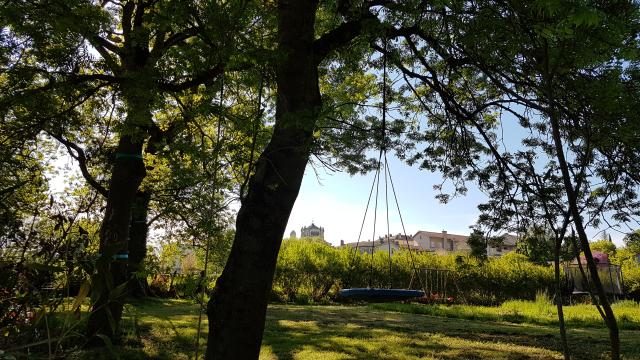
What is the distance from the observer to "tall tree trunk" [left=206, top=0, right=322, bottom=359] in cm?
348

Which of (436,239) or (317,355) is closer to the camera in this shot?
(317,355)

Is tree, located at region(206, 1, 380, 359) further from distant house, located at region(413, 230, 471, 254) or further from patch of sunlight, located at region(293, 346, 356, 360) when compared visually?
distant house, located at region(413, 230, 471, 254)

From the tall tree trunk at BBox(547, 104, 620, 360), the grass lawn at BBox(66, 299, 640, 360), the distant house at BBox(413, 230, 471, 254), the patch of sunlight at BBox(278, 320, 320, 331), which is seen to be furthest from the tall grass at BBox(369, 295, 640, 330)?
the distant house at BBox(413, 230, 471, 254)

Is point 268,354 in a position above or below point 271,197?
below

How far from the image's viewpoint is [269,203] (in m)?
3.76

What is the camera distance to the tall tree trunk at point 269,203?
348 centimetres

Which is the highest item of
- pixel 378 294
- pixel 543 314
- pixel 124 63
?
pixel 124 63

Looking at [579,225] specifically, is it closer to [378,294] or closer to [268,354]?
[378,294]

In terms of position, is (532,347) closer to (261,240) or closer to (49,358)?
(261,240)

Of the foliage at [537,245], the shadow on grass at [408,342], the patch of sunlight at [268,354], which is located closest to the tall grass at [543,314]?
the shadow on grass at [408,342]

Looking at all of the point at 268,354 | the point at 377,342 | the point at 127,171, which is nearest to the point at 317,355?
the point at 268,354

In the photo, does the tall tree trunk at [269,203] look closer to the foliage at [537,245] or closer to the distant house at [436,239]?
the foliage at [537,245]

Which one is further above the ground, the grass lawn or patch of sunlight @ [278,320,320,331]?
the grass lawn

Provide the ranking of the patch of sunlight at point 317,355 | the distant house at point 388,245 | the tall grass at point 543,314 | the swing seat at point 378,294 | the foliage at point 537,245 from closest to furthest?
the foliage at point 537,245
the swing seat at point 378,294
the patch of sunlight at point 317,355
the distant house at point 388,245
the tall grass at point 543,314
